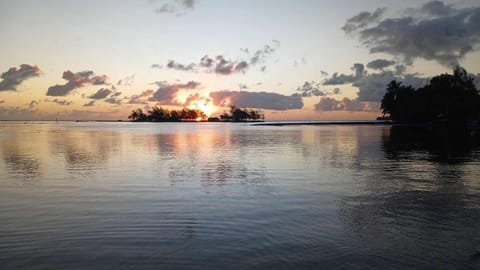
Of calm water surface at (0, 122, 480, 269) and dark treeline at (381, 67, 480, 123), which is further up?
dark treeline at (381, 67, 480, 123)

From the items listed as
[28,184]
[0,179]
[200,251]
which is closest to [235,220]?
[200,251]

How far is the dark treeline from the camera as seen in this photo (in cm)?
13275

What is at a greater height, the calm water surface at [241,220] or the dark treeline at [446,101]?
the dark treeline at [446,101]

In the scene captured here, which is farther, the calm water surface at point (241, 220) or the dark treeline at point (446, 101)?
the dark treeline at point (446, 101)

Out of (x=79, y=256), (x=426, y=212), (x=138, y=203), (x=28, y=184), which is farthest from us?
(x=28, y=184)

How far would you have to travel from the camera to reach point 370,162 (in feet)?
117

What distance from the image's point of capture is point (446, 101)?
133m

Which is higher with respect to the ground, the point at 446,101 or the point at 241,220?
the point at 446,101

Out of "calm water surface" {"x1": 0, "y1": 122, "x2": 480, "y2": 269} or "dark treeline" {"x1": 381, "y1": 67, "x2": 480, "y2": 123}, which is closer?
"calm water surface" {"x1": 0, "y1": 122, "x2": 480, "y2": 269}

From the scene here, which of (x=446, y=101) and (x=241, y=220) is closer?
(x=241, y=220)

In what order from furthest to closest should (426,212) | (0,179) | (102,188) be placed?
(0,179) → (102,188) → (426,212)

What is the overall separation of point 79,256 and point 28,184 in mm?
15744

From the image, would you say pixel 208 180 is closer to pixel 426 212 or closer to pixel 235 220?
pixel 235 220

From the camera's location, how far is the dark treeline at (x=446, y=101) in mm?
132750
